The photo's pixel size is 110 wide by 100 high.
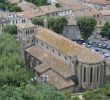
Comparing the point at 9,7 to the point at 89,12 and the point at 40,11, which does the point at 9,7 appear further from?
the point at 89,12

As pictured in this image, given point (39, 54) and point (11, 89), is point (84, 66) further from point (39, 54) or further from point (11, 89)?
point (11, 89)

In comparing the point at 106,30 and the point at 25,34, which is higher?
the point at 25,34

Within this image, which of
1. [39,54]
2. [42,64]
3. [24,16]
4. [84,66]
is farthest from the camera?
[24,16]

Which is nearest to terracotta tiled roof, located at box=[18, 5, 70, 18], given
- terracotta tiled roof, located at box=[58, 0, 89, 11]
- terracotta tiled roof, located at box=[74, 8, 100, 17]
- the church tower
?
terracotta tiled roof, located at box=[58, 0, 89, 11]

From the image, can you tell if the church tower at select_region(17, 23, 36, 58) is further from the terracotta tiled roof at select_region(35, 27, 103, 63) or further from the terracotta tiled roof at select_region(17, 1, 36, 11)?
the terracotta tiled roof at select_region(17, 1, 36, 11)

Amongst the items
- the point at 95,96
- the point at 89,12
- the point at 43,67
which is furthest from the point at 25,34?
the point at 89,12

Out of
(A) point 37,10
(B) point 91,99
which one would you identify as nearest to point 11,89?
(B) point 91,99

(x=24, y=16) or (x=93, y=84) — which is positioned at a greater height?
(x=24, y=16)

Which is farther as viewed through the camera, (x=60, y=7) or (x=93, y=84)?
(x=60, y=7)
